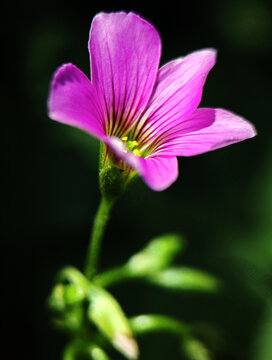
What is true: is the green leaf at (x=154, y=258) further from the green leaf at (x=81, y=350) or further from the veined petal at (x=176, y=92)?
the veined petal at (x=176, y=92)

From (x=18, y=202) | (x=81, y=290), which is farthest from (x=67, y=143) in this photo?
(x=81, y=290)

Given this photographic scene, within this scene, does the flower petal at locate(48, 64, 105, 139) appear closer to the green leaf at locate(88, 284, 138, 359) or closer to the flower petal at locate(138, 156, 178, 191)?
A: the flower petal at locate(138, 156, 178, 191)

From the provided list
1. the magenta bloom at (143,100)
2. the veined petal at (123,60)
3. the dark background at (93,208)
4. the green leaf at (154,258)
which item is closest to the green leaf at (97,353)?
the green leaf at (154,258)

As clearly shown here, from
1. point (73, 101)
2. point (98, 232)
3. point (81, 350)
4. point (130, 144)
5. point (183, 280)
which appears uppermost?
point (73, 101)

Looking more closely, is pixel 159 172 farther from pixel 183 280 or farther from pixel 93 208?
pixel 93 208

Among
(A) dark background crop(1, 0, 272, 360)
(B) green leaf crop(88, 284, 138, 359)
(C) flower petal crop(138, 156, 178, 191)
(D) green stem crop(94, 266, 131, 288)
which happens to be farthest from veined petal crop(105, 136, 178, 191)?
(A) dark background crop(1, 0, 272, 360)

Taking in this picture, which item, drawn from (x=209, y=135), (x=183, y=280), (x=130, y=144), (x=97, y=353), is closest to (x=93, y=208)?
(x=183, y=280)
